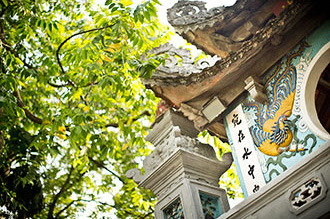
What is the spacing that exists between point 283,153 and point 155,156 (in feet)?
5.74

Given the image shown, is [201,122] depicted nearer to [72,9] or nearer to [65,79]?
[65,79]

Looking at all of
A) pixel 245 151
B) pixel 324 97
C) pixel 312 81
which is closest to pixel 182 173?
pixel 245 151

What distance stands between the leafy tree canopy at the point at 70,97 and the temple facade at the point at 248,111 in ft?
1.97

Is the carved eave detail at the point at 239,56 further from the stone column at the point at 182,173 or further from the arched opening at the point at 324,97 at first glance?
the arched opening at the point at 324,97

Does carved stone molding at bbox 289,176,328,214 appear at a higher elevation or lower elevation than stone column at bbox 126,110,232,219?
lower

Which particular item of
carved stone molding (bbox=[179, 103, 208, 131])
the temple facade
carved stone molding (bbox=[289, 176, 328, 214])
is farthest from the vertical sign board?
carved stone molding (bbox=[289, 176, 328, 214])

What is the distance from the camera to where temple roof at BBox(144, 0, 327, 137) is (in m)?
3.64

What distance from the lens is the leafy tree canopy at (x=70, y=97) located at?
472 cm

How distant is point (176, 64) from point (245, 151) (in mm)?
1609

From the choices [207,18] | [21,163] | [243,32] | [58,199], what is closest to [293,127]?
[243,32]

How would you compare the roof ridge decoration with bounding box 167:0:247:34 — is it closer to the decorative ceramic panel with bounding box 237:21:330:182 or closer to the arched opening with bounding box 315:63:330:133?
the decorative ceramic panel with bounding box 237:21:330:182

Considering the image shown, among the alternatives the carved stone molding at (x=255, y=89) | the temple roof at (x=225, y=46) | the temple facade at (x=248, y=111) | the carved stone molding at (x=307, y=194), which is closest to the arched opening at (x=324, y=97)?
the temple facade at (x=248, y=111)

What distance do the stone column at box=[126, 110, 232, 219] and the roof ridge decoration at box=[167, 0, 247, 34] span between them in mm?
1257

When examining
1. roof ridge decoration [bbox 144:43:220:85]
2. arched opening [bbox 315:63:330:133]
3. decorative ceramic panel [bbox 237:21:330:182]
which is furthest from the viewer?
roof ridge decoration [bbox 144:43:220:85]
